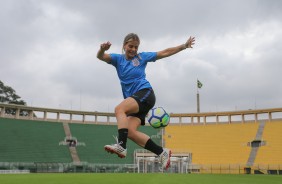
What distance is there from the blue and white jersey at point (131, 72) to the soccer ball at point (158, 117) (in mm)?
580

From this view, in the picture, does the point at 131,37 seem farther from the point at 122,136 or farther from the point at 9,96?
the point at 9,96

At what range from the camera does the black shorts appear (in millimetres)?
5211

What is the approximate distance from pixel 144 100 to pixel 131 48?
0.95 metres

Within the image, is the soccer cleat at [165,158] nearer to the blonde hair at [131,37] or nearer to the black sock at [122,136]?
the black sock at [122,136]

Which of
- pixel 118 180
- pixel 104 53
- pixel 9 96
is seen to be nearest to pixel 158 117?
pixel 104 53

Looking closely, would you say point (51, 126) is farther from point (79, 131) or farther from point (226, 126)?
point (226, 126)

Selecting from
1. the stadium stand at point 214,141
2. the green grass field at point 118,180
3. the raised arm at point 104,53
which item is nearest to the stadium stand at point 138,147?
the stadium stand at point 214,141

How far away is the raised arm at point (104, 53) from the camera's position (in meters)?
5.55

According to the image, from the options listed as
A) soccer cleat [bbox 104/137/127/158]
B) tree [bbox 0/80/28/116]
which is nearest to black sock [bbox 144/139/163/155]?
soccer cleat [bbox 104/137/127/158]

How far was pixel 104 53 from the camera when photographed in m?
5.69

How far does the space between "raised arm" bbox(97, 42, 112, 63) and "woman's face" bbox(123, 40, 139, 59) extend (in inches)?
11.8

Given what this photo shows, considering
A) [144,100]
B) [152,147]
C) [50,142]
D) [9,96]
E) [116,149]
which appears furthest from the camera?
[9,96]

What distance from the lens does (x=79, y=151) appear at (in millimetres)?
48719

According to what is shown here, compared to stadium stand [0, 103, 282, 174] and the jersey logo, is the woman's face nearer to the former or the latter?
the jersey logo
